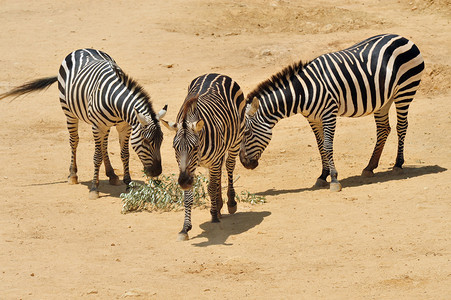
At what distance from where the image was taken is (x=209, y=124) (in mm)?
8828

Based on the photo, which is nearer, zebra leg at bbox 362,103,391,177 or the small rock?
zebra leg at bbox 362,103,391,177

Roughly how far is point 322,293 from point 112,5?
18443mm

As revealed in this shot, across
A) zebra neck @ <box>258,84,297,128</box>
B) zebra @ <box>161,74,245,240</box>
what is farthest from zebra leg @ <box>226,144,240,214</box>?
zebra neck @ <box>258,84,297,128</box>

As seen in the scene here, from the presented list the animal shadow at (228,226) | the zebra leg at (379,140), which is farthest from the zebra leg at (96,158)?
the zebra leg at (379,140)

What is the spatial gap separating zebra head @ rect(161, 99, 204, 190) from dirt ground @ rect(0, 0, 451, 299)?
0.90 metres

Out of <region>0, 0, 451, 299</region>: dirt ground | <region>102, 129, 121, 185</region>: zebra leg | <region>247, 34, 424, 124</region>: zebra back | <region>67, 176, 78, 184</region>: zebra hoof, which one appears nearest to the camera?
<region>0, 0, 451, 299</region>: dirt ground

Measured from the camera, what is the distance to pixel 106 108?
1080 centimetres

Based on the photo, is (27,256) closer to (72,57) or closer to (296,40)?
(72,57)

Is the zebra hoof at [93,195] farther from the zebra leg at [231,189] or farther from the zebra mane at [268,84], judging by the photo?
the zebra mane at [268,84]

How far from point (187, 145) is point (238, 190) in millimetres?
3187

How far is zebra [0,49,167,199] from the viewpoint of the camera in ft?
32.3

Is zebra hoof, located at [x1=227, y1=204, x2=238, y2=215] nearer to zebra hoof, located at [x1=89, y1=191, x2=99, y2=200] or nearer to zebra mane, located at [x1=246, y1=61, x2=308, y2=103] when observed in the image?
zebra mane, located at [x1=246, y1=61, x2=308, y2=103]

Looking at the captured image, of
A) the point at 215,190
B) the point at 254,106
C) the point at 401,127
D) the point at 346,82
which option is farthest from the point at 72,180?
the point at 401,127

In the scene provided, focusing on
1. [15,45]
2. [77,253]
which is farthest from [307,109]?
[15,45]
